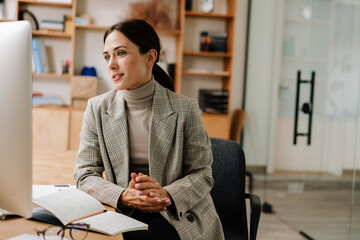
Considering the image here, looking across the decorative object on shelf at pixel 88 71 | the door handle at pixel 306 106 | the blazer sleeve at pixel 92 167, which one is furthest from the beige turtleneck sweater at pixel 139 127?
the decorative object on shelf at pixel 88 71

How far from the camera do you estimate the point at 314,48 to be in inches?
124

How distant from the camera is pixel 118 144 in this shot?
5.02 ft

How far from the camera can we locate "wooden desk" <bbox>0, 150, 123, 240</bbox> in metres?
1.03

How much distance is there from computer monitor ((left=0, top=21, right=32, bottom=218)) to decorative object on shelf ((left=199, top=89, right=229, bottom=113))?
13.1 feet

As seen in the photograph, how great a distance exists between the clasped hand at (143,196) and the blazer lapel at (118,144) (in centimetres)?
15

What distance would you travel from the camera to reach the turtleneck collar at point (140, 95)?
158 centimetres

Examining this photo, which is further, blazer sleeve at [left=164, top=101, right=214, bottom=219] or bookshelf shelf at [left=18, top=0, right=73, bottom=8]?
bookshelf shelf at [left=18, top=0, right=73, bottom=8]

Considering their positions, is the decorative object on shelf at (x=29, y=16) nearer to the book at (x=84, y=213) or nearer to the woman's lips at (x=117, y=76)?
the woman's lips at (x=117, y=76)

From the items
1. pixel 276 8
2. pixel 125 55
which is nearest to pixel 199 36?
pixel 276 8

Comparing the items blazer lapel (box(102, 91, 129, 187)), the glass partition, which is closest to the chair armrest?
blazer lapel (box(102, 91, 129, 187))

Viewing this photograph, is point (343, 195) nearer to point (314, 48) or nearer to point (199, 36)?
point (314, 48)

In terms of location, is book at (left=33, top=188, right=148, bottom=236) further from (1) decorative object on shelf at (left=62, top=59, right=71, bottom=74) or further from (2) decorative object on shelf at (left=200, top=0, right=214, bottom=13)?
(2) decorative object on shelf at (left=200, top=0, right=214, bottom=13)

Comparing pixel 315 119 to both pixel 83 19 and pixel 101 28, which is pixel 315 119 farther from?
pixel 83 19

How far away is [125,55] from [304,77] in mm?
2131
